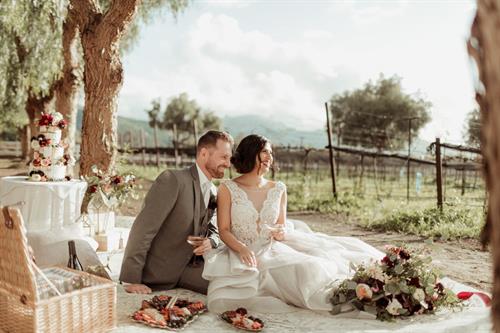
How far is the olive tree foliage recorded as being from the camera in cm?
990

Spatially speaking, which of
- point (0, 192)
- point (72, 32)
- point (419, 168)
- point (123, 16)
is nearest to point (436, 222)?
point (123, 16)

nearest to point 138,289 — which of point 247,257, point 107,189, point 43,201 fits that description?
point 247,257

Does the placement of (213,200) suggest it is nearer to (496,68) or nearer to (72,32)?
(496,68)

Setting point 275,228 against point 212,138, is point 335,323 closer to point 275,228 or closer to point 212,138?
point 275,228

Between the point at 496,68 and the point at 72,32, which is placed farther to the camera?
the point at 72,32

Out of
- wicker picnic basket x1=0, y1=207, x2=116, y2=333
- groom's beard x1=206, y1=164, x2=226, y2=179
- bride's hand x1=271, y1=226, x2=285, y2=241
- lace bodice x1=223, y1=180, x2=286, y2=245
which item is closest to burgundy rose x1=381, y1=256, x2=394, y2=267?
bride's hand x1=271, y1=226, x2=285, y2=241

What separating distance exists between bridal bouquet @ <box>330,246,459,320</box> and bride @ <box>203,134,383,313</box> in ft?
0.81

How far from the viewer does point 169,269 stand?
505cm

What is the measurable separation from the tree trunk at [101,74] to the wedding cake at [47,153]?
1.38 metres

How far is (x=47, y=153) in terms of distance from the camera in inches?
276

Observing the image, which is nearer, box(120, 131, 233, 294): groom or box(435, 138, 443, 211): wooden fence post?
box(120, 131, 233, 294): groom

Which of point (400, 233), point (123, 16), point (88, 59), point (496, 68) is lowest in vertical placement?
point (400, 233)

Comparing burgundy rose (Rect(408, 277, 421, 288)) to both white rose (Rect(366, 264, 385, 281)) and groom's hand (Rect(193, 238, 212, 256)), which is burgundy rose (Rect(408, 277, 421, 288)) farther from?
groom's hand (Rect(193, 238, 212, 256))

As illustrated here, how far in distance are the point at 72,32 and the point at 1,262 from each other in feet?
28.2
